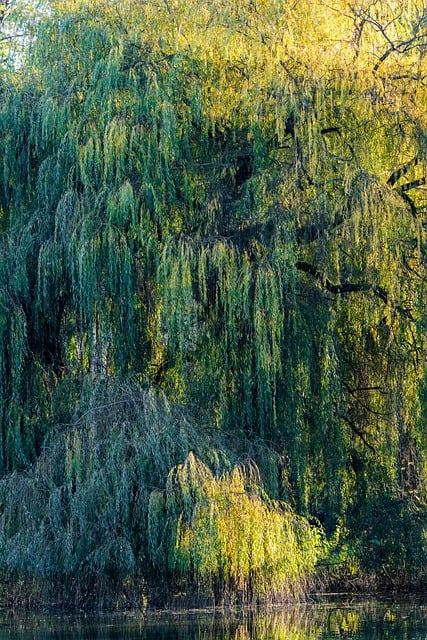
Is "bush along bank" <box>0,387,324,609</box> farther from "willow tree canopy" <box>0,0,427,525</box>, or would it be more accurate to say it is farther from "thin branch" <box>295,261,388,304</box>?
"thin branch" <box>295,261,388,304</box>

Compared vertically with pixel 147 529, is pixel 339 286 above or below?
above

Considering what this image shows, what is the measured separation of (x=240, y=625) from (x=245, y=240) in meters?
4.07

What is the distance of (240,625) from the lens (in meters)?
10.7

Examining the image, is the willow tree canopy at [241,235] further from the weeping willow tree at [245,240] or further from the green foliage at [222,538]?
the green foliage at [222,538]

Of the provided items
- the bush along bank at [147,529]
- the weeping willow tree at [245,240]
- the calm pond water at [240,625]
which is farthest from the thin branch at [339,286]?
the calm pond water at [240,625]

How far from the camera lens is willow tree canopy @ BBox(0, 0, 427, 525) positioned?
12703mm

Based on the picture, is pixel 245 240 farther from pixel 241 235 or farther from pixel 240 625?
pixel 240 625

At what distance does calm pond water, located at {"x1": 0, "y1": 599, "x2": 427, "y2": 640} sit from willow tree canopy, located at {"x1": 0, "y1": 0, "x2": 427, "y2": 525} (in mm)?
1807

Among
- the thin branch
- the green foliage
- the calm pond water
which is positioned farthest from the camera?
the thin branch

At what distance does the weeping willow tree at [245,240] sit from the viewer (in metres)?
12.7

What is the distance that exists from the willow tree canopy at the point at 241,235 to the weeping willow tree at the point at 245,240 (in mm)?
22

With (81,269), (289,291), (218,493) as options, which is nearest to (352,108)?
(289,291)

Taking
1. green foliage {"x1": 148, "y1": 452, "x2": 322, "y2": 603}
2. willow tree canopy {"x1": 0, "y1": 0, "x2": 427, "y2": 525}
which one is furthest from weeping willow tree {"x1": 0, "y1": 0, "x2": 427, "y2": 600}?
green foliage {"x1": 148, "y1": 452, "x2": 322, "y2": 603}

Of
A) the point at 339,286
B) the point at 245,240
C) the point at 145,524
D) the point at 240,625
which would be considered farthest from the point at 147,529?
the point at 339,286
